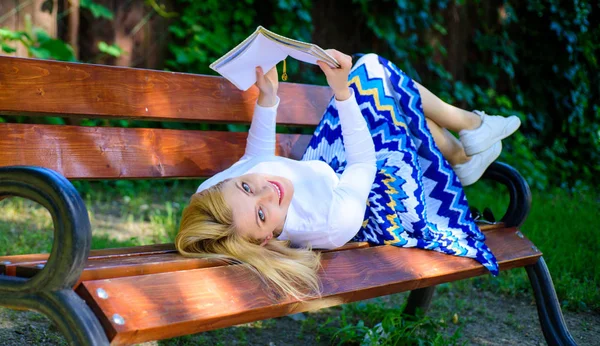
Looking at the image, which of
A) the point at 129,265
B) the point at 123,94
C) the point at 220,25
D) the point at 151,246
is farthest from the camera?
the point at 220,25

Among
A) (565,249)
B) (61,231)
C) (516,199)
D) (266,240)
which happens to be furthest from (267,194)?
(565,249)

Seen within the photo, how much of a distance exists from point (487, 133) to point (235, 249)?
4.33 feet

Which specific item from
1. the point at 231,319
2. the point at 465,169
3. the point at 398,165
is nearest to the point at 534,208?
the point at 465,169

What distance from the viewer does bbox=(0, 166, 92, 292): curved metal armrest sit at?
1315 millimetres

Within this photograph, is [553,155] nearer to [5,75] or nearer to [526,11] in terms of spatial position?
[526,11]

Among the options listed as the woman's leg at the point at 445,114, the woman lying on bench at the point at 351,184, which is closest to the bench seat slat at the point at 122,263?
the woman lying on bench at the point at 351,184

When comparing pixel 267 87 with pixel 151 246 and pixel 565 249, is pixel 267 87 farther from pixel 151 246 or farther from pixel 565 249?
pixel 565 249

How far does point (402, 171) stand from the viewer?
8.35 feet

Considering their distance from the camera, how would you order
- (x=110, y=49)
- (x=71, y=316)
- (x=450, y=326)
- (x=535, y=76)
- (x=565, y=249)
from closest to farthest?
(x=71, y=316)
(x=450, y=326)
(x=565, y=249)
(x=110, y=49)
(x=535, y=76)

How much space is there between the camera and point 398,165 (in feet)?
8.38

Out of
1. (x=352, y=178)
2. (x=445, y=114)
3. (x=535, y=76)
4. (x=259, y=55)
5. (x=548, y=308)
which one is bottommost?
(x=548, y=308)

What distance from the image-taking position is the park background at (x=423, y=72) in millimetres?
3523

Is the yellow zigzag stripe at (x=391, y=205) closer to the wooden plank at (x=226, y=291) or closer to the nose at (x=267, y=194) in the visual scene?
the wooden plank at (x=226, y=291)

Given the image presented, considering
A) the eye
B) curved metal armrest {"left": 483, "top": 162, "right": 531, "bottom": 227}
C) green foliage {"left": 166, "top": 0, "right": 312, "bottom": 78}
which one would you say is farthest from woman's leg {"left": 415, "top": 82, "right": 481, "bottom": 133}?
green foliage {"left": 166, "top": 0, "right": 312, "bottom": 78}
